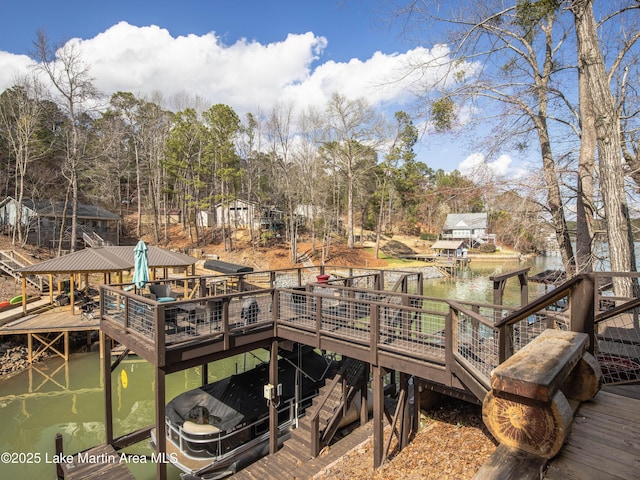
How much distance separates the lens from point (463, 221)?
187ft

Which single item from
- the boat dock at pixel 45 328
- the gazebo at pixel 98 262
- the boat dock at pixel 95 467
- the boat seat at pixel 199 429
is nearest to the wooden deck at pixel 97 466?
the boat dock at pixel 95 467

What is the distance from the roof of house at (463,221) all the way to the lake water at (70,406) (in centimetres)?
4738

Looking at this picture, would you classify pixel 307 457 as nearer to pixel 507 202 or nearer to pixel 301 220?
pixel 507 202

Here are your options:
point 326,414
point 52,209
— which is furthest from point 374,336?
point 52,209

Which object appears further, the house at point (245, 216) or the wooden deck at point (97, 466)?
the house at point (245, 216)

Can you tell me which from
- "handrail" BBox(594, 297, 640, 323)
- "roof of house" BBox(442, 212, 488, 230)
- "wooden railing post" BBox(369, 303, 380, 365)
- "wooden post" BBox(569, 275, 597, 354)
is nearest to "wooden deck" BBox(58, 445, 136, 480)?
"wooden railing post" BBox(369, 303, 380, 365)

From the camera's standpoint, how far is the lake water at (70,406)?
8141mm

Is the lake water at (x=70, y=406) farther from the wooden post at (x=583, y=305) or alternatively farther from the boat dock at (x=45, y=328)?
the wooden post at (x=583, y=305)

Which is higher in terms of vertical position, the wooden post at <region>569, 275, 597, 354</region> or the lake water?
the wooden post at <region>569, 275, 597, 354</region>

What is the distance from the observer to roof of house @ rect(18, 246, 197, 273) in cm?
1206

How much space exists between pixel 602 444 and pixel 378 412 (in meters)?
4.80

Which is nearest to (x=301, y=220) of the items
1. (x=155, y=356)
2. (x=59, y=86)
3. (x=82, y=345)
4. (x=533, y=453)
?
(x=59, y=86)

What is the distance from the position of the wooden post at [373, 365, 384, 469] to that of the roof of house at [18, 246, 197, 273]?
9735 millimetres

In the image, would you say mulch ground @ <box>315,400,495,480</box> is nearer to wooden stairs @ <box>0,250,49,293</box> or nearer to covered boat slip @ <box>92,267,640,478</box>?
covered boat slip @ <box>92,267,640,478</box>
